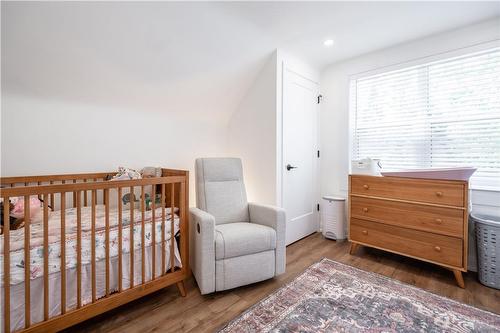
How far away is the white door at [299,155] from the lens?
278 cm

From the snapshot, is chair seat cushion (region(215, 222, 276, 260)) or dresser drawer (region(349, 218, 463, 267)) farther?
dresser drawer (region(349, 218, 463, 267))

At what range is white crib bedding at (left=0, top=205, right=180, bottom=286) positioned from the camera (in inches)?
48.8

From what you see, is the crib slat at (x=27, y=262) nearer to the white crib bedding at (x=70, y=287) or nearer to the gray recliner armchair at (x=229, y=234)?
the white crib bedding at (x=70, y=287)

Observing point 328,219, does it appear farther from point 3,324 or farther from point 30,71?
point 30,71

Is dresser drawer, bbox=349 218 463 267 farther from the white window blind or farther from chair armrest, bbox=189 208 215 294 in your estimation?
chair armrest, bbox=189 208 215 294

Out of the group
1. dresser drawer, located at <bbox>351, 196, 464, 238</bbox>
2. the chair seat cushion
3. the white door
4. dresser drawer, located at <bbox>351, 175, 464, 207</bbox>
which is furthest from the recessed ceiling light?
the chair seat cushion

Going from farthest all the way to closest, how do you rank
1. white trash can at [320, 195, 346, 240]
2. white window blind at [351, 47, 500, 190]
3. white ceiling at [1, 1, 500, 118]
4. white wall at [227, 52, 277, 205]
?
white trash can at [320, 195, 346, 240], white wall at [227, 52, 277, 205], white window blind at [351, 47, 500, 190], white ceiling at [1, 1, 500, 118]

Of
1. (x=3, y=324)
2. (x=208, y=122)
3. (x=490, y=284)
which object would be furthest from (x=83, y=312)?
(x=490, y=284)

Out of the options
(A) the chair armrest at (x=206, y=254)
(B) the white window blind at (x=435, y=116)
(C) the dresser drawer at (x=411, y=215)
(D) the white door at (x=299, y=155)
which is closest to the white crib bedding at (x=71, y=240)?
(A) the chair armrest at (x=206, y=254)

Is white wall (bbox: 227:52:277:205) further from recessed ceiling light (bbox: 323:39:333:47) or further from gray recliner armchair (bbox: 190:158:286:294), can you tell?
recessed ceiling light (bbox: 323:39:333:47)

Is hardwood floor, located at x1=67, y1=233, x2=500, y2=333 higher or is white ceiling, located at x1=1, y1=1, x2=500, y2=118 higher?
white ceiling, located at x1=1, y1=1, x2=500, y2=118

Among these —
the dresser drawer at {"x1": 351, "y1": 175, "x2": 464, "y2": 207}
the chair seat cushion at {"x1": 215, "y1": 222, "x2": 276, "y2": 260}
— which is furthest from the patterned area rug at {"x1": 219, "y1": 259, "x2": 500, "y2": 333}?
the dresser drawer at {"x1": 351, "y1": 175, "x2": 464, "y2": 207}

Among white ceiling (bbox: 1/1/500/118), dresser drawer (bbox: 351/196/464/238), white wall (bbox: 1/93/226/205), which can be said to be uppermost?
white ceiling (bbox: 1/1/500/118)

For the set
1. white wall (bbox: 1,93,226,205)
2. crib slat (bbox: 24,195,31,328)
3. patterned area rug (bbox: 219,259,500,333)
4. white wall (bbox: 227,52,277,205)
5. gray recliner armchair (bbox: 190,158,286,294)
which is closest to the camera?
crib slat (bbox: 24,195,31,328)
